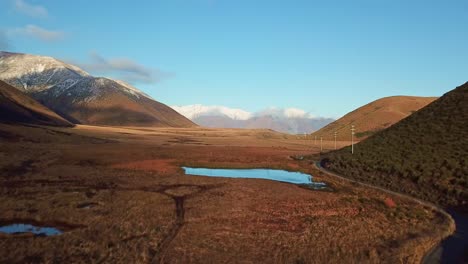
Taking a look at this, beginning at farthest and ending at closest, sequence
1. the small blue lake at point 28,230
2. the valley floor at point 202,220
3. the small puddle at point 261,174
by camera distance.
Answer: the small puddle at point 261,174 → the small blue lake at point 28,230 → the valley floor at point 202,220

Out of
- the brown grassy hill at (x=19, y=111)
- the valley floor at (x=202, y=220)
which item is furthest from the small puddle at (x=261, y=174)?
the brown grassy hill at (x=19, y=111)

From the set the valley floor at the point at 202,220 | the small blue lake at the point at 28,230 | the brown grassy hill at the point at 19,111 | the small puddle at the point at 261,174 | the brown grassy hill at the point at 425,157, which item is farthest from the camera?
the brown grassy hill at the point at 19,111

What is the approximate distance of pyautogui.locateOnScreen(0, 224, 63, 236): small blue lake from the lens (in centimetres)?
2665

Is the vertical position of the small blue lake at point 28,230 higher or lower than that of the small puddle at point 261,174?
higher

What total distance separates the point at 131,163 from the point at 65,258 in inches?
1881

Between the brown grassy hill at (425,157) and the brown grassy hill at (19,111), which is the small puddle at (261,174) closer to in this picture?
the brown grassy hill at (425,157)

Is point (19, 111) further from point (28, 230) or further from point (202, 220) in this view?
point (202, 220)

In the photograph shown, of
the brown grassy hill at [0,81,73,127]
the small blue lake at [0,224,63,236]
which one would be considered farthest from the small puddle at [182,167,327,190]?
the brown grassy hill at [0,81,73,127]

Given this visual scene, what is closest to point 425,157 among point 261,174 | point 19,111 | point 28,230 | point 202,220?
point 261,174

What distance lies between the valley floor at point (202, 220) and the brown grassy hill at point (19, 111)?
102998 mm

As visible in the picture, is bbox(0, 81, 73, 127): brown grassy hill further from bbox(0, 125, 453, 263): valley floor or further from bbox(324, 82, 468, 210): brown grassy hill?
bbox(324, 82, 468, 210): brown grassy hill

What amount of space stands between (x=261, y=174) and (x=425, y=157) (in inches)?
1046

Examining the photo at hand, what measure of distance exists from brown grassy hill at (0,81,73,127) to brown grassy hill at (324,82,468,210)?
384 feet

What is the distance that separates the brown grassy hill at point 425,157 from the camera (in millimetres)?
46875
